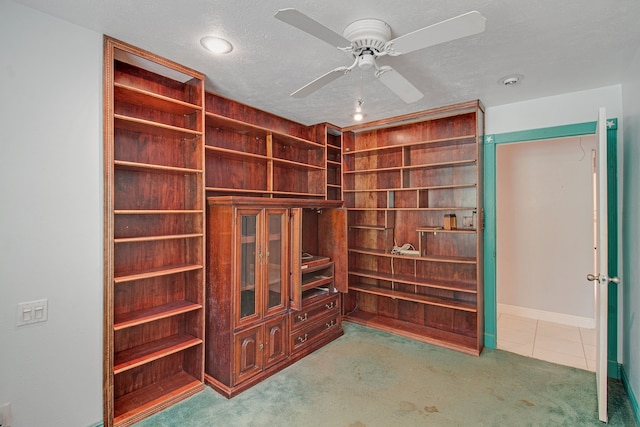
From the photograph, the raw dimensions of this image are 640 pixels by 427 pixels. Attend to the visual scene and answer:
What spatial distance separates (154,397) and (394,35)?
305 centimetres

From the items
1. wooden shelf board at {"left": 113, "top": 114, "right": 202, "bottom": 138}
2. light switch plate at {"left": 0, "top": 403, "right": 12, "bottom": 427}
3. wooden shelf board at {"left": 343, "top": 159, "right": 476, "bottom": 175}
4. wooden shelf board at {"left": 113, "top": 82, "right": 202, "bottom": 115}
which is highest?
wooden shelf board at {"left": 113, "top": 82, "right": 202, "bottom": 115}

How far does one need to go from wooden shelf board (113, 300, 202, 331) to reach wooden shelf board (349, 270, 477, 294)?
221 centimetres

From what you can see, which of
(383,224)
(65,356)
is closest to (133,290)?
(65,356)

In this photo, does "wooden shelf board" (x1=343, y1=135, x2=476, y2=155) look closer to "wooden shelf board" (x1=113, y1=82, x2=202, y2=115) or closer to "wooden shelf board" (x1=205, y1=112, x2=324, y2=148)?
"wooden shelf board" (x1=205, y1=112, x2=324, y2=148)

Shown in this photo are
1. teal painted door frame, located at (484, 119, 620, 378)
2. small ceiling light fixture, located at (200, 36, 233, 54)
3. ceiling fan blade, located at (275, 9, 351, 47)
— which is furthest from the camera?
teal painted door frame, located at (484, 119, 620, 378)

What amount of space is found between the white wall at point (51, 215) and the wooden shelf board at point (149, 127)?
0.21 meters

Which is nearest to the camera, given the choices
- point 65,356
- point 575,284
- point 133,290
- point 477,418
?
point 65,356

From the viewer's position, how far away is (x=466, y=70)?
244 cm

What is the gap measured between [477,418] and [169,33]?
10.8 ft

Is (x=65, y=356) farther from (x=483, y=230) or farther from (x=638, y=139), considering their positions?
(x=638, y=139)

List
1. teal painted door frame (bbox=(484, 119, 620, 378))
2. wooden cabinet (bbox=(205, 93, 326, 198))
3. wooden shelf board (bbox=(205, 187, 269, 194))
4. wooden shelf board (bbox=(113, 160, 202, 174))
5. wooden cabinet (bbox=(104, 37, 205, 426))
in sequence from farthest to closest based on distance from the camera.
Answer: wooden cabinet (bbox=(205, 93, 326, 198)) → wooden shelf board (bbox=(205, 187, 269, 194)) → teal painted door frame (bbox=(484, 119, 620, 378)) → wooden cabinet (bbox=(104, 37, 205, 426)) → wooden shelf board (bbox=(113, 160, 202, 174))

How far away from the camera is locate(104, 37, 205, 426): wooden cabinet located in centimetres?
225

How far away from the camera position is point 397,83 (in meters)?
1.98

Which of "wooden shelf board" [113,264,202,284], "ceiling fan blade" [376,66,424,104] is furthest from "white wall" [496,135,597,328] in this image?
"wooden shelf board" [113,264,202,284]
